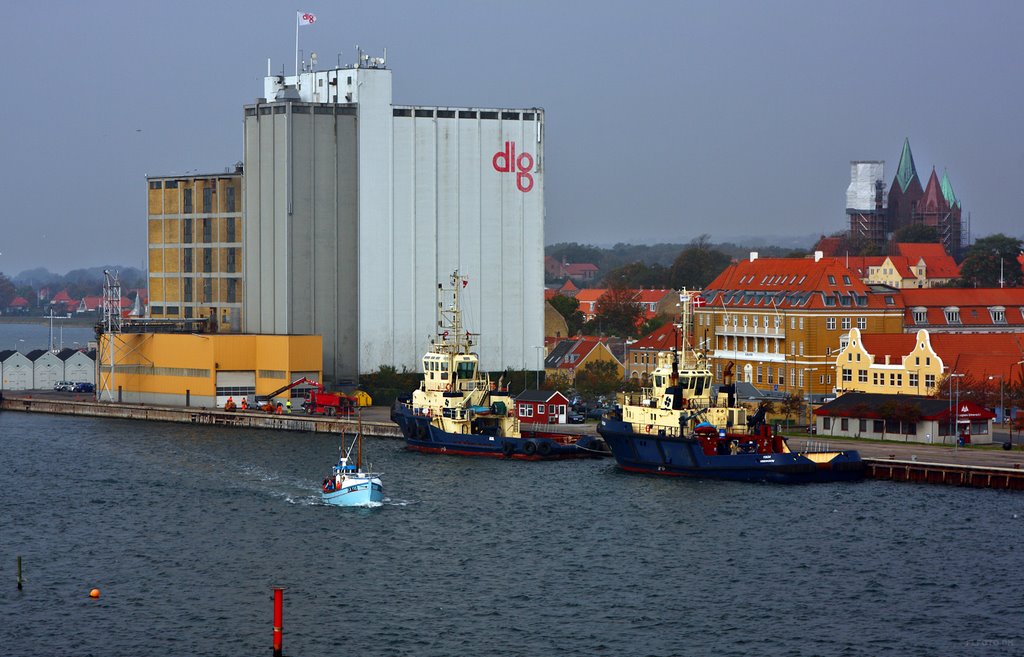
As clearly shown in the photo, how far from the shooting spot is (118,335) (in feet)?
360

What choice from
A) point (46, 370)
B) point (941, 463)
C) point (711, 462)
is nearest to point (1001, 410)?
point (941, 463)

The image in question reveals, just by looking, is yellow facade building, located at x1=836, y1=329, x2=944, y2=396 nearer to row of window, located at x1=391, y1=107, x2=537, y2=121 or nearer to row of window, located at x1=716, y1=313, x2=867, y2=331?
row of window, located at x1=716, y1=313, x2=867, y2=331

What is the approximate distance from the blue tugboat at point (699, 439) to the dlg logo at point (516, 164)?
34.2 meters

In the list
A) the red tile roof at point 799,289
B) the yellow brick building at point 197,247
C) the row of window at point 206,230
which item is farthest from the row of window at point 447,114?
the red tile roof at point 799,289

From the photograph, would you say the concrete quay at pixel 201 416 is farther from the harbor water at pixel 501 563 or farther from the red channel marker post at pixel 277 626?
the red channel marker post at pixel 277 626

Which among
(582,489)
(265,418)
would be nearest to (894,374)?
(582,489)

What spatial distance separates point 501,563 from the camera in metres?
55.3

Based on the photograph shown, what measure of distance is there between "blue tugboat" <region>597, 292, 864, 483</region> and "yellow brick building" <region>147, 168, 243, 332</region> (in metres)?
43.8

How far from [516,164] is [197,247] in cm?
2429

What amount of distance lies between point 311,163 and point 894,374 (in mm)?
40497

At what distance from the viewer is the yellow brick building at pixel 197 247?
11319 centimetres

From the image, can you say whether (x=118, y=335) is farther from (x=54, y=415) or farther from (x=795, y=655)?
(x=795, y=655)

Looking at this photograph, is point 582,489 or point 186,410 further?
point 186,410

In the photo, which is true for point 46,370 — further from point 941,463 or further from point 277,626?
point 277,626
